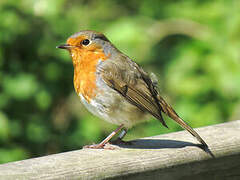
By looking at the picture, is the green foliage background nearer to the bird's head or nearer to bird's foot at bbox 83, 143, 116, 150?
the bird's head

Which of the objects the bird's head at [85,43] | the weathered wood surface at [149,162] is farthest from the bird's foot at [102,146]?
the bird's head at [85,43]

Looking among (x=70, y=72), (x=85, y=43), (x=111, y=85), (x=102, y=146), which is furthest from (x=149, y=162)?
(x=70, y=72)

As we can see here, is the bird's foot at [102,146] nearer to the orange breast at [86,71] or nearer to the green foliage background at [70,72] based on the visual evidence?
the orange breast at [86,71]

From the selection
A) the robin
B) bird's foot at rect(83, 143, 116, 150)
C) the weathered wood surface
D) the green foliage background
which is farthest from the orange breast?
the green foliage background

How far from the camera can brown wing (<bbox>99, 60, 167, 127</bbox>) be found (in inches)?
126

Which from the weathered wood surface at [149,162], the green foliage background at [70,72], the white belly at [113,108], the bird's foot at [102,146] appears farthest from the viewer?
the green foliage background at [70,72]

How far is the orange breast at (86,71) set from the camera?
3158 mm

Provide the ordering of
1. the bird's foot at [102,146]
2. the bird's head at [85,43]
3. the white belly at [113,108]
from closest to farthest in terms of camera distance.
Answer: the bird's foot at [102,146] → the white belly at [113,108] → the bird's head at [85,43]

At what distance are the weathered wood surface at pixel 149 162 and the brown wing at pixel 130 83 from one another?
0.57 m

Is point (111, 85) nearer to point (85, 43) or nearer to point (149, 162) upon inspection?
point (85, 43)

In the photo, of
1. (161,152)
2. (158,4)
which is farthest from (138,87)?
(158,4)

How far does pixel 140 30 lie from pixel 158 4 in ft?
2.40

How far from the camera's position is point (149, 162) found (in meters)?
2.21

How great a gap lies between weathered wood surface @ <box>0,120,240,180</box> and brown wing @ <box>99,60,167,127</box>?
0.57 meters
